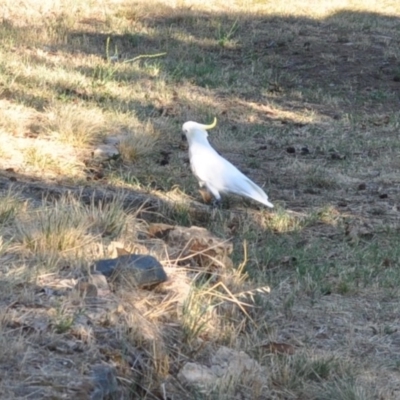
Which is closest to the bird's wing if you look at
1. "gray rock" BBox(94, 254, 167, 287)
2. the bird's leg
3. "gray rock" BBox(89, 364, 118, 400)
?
the bird's leg

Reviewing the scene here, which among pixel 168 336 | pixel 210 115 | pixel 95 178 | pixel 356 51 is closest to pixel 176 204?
pixel 95 178

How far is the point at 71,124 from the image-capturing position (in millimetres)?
7781

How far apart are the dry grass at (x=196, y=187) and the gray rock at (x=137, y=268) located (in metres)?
0.06

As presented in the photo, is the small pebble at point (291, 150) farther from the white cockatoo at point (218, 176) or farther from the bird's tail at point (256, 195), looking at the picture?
the bird's tail at point (256, 195)

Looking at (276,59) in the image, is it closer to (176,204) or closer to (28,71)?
(28,71)

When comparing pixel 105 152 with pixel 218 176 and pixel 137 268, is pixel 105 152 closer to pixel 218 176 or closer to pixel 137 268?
pixel 218 176

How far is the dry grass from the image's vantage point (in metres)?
3.95

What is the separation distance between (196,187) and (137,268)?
277 cm

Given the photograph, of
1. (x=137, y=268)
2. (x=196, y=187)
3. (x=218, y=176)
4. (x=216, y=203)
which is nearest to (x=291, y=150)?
(x=196, y=187)

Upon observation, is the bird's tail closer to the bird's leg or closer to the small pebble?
the bird's leg

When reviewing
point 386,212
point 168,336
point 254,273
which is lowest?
point 386,212

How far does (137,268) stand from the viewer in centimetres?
438

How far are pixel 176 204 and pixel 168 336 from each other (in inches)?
94.2

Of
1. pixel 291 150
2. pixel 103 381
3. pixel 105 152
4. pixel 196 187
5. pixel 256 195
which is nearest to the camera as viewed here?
pixel 103 381
